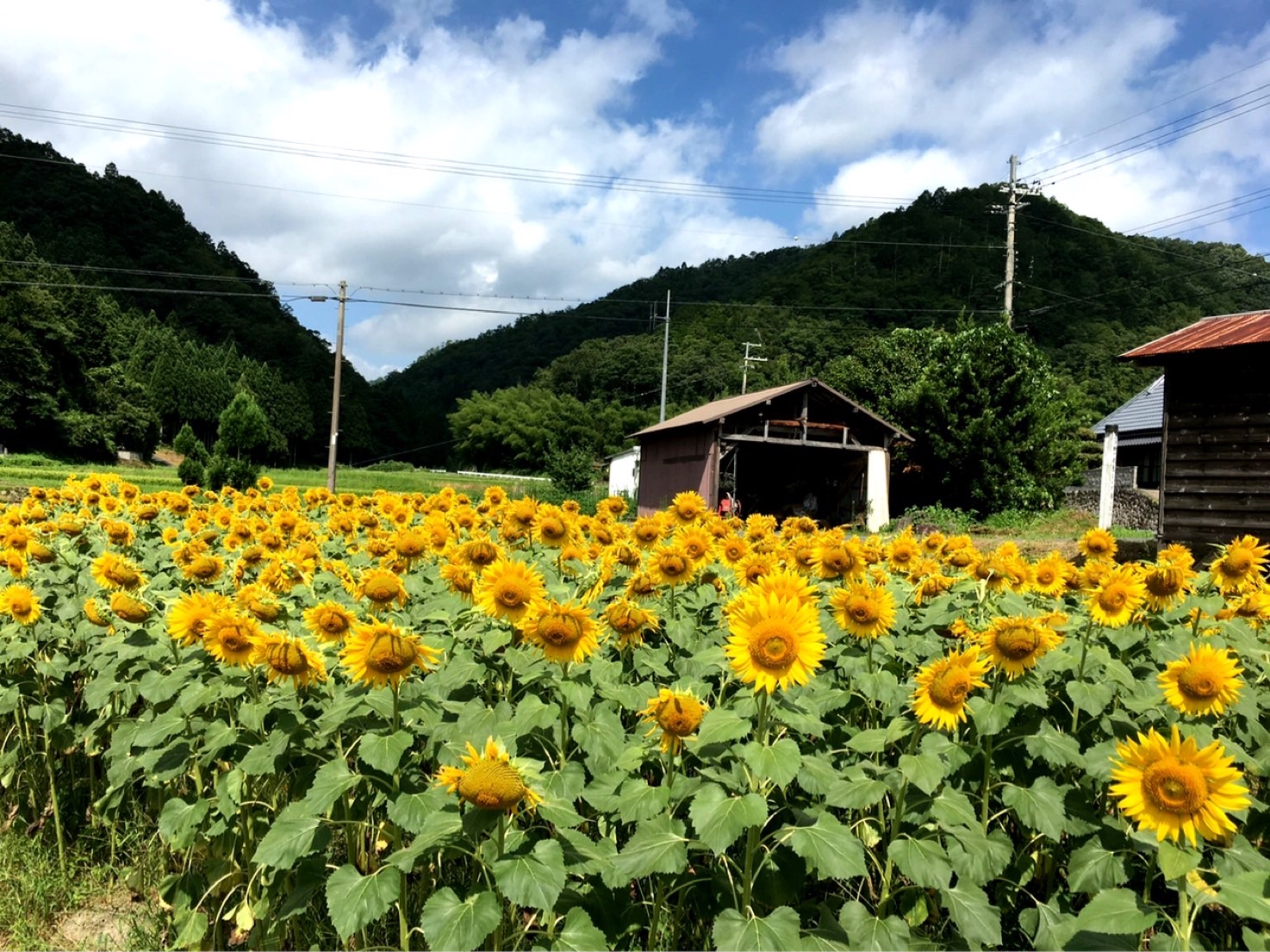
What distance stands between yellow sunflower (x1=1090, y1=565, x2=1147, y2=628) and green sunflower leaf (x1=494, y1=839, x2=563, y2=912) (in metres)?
1.94

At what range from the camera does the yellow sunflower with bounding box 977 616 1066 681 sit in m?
2.01

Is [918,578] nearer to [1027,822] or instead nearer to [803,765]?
[1027,822]

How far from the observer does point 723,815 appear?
155 centimetres

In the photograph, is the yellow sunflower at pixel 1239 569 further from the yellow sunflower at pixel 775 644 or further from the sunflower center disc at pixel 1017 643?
the yellow sunflower at pixel 775 644

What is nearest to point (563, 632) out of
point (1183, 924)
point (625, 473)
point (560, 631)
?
point (560, 631)

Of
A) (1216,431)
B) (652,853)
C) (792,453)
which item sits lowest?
(652,853)

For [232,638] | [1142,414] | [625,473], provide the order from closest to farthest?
[232,638] < [1142,414] < [625,473]

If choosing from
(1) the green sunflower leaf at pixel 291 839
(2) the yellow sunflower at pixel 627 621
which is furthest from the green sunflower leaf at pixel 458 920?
(2) the yellow sunflower at pixel 627 621

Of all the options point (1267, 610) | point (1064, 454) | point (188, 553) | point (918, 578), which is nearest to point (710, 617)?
point (918, 578)

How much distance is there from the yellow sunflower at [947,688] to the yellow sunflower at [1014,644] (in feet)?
0.38

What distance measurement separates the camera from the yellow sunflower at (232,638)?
2.13 metres

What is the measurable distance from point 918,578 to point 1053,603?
51 centimetres

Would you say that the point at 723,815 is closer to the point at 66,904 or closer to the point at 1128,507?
the point at 66,904

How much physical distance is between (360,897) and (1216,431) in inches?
453
